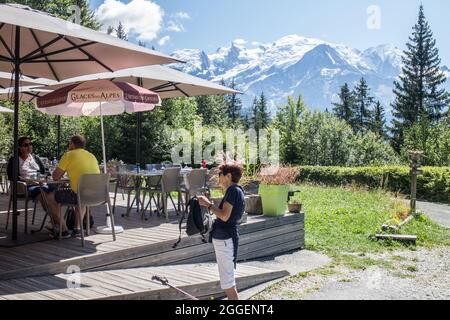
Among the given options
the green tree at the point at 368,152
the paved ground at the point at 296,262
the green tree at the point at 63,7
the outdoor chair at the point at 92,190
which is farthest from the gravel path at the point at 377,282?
the green tree at the point at 63,7

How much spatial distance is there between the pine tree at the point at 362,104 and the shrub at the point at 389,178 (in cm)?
4038

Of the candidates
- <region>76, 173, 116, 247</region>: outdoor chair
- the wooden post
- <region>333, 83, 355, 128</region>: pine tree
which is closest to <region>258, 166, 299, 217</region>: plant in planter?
<region>76, 173, 116, 247</region>: outdoor chair

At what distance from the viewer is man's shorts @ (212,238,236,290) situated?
4078 millimetres

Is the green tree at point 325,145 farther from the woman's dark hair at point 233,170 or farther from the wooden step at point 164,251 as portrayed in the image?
the woman's dark hair at point 233,170

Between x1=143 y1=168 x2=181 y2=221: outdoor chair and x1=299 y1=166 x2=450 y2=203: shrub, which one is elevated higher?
x1=143 y1=168 x2=181 y2=221: outdoor chair

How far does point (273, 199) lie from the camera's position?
7680mm

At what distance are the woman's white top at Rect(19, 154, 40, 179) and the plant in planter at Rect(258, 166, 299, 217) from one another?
3484 millimetres

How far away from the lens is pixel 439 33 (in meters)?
48.9

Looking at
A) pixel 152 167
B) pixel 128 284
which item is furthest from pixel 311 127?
A: pixel 128 284

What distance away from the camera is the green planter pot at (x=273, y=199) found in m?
7.68

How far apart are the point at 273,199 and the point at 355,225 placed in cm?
305

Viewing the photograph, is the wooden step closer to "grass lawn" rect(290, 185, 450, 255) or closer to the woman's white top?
"grass lawn" rect(290, 185, 450, 255)
